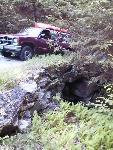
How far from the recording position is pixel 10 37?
17.1 metres

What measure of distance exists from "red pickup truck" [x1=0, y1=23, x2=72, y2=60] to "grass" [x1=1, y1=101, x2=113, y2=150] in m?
6.11

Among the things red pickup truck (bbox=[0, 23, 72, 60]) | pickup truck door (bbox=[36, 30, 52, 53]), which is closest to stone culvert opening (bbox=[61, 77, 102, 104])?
red pickup truck (bbox=[0, 23, 72, 60])

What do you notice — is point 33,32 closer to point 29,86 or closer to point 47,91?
point 47,91

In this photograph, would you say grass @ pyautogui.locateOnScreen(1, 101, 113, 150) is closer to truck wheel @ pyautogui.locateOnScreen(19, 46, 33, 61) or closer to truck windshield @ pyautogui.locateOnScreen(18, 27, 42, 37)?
truck wheel @ pyautogui.locateOnScreen(19, 46, 33, 61)

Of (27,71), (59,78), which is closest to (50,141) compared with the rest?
(27,71)

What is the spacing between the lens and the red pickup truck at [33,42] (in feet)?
55.9

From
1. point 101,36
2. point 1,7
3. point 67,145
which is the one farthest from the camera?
point 1,7

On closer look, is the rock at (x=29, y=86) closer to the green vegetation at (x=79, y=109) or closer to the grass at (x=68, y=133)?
the green vegetation at (x=79, y=109)

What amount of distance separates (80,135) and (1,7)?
15.1 m

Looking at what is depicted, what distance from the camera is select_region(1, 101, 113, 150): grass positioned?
938 centimetres

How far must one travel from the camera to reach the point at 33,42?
17.5 m

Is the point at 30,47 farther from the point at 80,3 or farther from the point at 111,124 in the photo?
the point at 111,124

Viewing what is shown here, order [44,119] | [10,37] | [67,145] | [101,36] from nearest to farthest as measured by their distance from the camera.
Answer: [67,145]
[44,119]
[101,36]
[10,37]

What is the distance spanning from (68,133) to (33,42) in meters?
8.38
